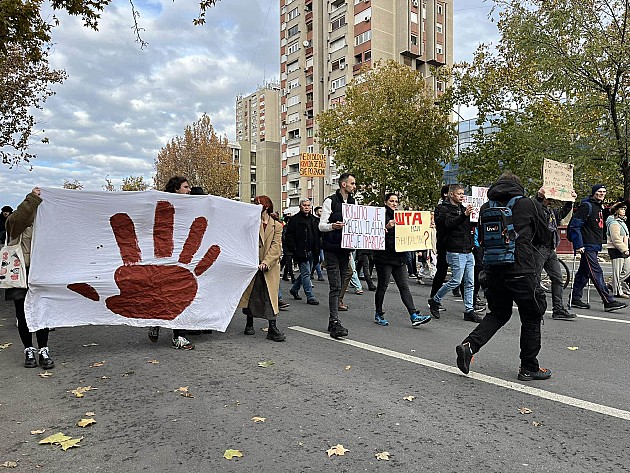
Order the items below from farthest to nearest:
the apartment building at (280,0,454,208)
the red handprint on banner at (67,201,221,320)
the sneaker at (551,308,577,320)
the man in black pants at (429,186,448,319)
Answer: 1. the apartment building at (280,0,454,208)
2. the sneaker at (551,308,577,320)
3. the man in black pants at (429,186,448,319)
4. the red handprint on banner at (67,201,221,320)

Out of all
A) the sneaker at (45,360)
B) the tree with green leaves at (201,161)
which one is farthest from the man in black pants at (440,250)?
the tree with green leaves at (201,161)

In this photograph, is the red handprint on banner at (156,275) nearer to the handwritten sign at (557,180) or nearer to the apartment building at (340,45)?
the handwritten sign at (557,180)

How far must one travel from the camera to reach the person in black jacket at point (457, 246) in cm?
805

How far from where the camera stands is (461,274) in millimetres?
8195

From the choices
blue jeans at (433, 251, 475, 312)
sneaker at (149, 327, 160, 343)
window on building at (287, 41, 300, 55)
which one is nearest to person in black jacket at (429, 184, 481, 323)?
blue jeans at (433, 251, 475, 312)

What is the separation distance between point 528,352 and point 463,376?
2.11 feet

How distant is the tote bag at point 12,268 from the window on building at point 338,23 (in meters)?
56.0

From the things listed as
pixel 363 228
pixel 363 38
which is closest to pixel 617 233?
pixel 363 228

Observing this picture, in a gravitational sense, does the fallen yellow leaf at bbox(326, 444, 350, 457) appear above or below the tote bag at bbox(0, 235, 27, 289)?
below

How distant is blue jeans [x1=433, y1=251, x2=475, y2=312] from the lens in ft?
26.9

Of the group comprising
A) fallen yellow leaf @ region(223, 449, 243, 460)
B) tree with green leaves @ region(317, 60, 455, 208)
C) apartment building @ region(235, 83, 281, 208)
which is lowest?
fallen yellow leaf @ region(223, 449, 243, 460)

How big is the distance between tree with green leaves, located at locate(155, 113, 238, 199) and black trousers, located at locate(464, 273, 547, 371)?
4124 centimetres

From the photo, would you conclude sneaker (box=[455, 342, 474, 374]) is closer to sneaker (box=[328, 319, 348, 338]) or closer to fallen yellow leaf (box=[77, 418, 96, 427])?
sneaker (box=[328, 319, 348, 338])

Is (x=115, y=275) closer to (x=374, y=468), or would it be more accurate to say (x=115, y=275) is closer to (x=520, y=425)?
(x=374, y=468)
